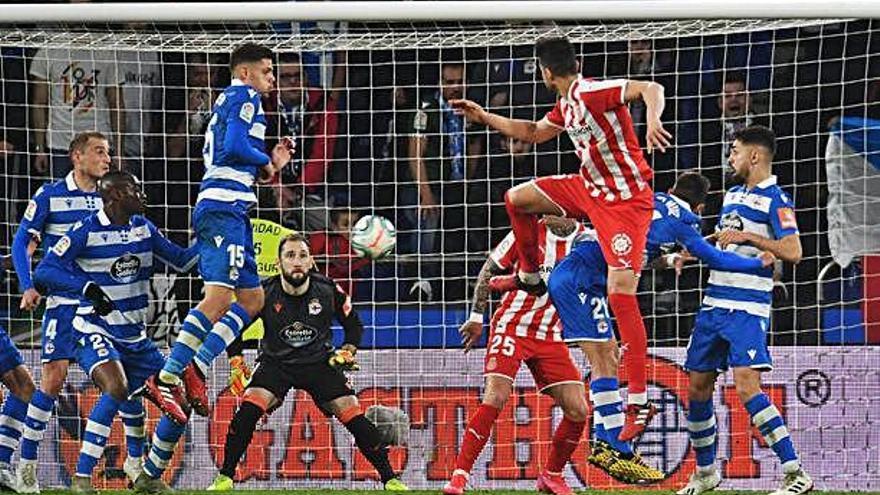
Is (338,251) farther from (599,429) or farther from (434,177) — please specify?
(599,429)

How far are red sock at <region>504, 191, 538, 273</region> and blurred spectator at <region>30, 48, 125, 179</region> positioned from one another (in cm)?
303

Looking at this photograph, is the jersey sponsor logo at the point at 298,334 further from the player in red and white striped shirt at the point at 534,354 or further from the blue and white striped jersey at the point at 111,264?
the player in red and white striped shirt at the point at 534,354

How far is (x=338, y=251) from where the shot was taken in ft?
39.9

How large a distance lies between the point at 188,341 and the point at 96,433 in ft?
2.73

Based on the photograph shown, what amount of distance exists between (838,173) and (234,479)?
4.12m

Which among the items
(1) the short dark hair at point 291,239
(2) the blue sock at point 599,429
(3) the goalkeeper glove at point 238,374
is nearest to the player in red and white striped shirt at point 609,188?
(2) the blue sock at point 599,429

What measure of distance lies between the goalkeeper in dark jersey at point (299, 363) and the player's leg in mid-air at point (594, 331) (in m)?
1.47

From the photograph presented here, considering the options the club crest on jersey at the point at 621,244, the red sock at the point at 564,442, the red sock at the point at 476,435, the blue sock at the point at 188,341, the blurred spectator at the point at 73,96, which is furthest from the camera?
the blurred spectator at the point at 73,96

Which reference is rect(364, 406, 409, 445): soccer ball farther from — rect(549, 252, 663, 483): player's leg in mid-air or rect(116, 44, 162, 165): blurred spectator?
rect(116, 44, 162, 165): blurred spectator

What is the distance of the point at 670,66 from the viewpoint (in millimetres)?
12281

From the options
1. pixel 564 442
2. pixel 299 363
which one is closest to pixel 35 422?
pixel 299 363

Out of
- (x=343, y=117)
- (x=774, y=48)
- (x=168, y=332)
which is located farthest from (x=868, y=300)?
(x=168, y=332)

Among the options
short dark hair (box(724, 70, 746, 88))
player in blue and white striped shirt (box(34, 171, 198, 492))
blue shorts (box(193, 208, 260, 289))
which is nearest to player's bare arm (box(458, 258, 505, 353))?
blue shorts (box(193, 208, 260, 289))

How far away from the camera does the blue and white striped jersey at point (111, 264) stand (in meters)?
10.9
